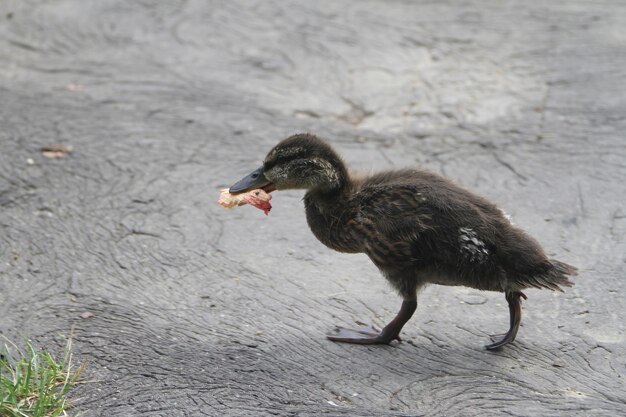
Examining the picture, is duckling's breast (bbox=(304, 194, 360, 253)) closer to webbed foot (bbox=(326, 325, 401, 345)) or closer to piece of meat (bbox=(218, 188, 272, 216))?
piece of meat (bbox=(218, 188, 272, 216))

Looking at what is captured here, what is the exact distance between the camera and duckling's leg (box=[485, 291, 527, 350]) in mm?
5035

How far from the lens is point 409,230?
4941mm

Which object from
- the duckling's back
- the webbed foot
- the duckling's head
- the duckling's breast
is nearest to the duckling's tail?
the duckling's back

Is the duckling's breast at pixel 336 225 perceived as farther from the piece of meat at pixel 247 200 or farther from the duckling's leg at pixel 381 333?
the duckling's leg at pixel 381 333

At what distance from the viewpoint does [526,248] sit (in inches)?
191

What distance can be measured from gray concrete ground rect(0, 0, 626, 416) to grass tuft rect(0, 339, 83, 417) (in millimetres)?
132

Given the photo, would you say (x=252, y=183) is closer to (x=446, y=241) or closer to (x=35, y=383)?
(x=446, y=241)

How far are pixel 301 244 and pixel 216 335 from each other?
1.32 meters

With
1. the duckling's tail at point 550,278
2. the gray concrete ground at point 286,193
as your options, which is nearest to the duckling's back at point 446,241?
the duckling's tail at point 550,278

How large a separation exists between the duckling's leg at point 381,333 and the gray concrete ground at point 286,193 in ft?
0.20

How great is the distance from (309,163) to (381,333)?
112 cm

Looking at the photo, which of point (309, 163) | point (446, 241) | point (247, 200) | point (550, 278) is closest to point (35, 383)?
point (247, 200)

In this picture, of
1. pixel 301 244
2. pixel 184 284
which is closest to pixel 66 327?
pixel 184 284

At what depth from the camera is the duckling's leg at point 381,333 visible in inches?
200
